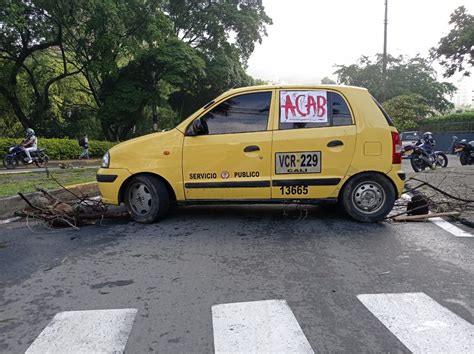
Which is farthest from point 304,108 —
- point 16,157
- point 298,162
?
point 16,157

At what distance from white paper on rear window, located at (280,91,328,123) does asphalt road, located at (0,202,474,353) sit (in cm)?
147

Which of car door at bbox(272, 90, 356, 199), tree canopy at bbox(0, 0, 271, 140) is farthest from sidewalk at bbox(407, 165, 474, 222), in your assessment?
tree canopy at bbox(0, 0, 271, 140)

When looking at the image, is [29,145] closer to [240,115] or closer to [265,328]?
[240,115]

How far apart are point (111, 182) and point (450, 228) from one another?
4772mm

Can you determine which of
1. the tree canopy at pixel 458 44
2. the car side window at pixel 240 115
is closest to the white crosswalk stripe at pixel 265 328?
the car side window at pixel 240 115

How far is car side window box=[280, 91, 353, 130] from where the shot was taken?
5555 mm

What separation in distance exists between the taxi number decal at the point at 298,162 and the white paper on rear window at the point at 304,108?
46 cm

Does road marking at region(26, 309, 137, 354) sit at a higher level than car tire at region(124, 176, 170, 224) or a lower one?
lower

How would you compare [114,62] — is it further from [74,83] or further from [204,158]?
[204,158]

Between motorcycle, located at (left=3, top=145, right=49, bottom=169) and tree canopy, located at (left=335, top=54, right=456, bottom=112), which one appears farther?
tree canopy, located at (left=335, top=54, right=456, bottom=112)

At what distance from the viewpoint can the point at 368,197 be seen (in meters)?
5.62

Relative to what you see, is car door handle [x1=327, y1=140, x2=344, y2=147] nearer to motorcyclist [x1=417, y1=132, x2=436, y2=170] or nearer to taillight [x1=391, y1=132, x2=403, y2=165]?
taillight [x1=391, y1=132, x2=403, y2=165]

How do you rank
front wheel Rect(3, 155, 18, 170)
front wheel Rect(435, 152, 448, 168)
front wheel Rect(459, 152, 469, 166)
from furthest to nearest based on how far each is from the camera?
1. front wheel Rect(3, 155, 18, 170)
2. front wheel Rect(459, 152, 469, 166)
3. front wheel Rect(435, 152, 448, 168)

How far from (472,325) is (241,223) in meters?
3.42
